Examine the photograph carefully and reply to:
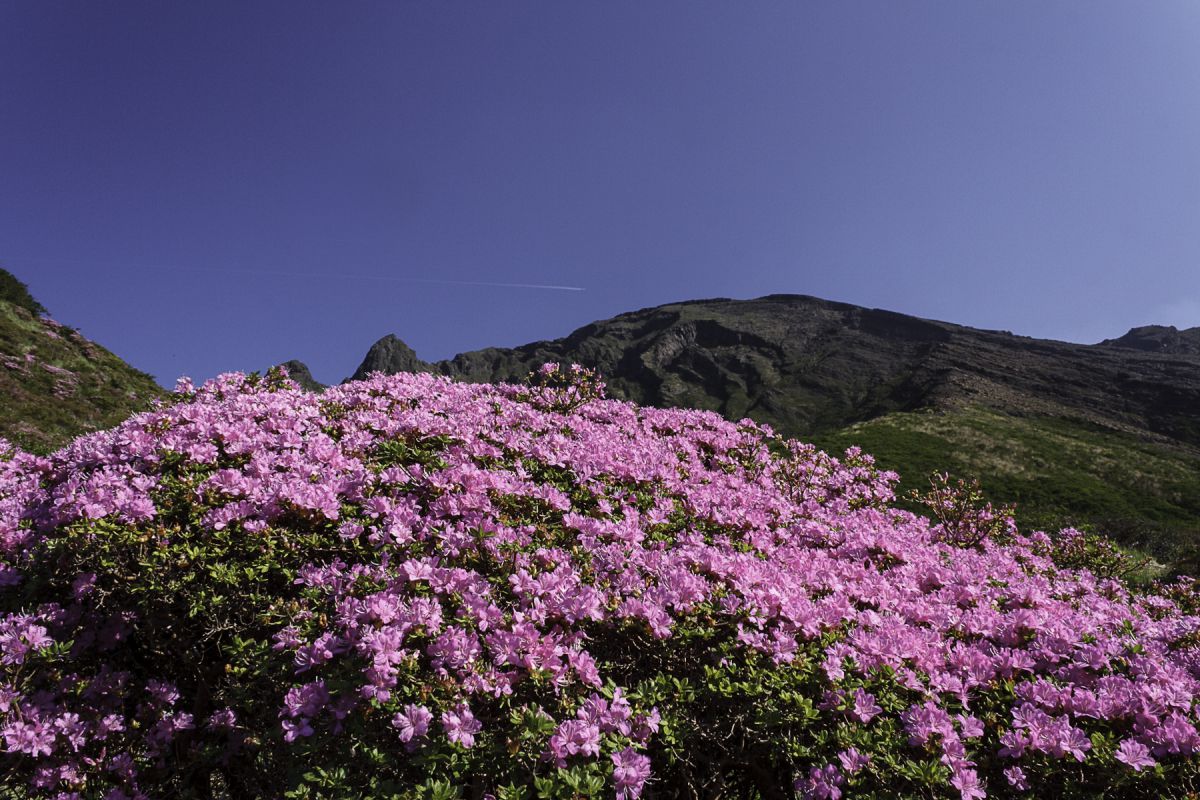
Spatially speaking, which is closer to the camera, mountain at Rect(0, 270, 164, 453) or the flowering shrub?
the flowering shrub

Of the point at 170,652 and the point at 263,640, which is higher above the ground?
the point at 263,640

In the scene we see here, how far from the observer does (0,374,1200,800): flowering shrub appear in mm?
2916

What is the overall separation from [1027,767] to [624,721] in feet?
7.35

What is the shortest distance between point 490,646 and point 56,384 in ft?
72.7

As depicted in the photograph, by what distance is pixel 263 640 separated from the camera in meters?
3.75

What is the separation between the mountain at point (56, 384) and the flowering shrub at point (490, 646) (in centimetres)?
1234

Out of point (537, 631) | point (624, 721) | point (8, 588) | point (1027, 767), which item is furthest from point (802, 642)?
point (8, 588)

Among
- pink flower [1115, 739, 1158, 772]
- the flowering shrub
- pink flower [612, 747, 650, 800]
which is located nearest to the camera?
pink flower [612, 747, 650, 800]

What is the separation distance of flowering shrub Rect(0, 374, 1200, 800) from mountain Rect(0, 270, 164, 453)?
40.5 feet

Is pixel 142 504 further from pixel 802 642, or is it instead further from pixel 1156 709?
pixel 1156 709

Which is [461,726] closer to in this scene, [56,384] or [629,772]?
[629,772]

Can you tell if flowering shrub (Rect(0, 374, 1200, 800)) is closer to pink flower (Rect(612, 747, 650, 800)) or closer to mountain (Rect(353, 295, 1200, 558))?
pink flower (Rect(612, 747, 650, 800))

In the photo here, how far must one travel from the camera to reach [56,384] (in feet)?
57.4

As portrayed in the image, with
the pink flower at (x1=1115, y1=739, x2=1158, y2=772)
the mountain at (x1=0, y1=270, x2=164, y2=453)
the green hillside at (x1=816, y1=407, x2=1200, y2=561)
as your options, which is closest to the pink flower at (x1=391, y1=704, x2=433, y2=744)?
the pink flower at (x1=1115, y1=739, x2=1158, y2=772)
